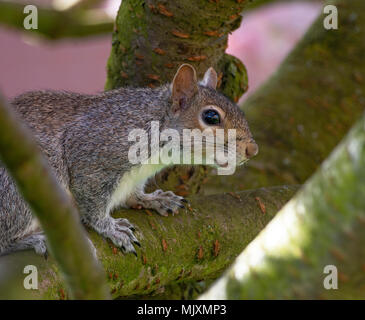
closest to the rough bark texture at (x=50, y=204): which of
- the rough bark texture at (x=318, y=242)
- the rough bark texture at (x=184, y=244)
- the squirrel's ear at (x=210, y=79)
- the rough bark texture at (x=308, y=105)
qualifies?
the rough bark texture at (x=318, y=242)

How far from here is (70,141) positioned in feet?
4.77

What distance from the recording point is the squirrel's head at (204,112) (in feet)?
4.75

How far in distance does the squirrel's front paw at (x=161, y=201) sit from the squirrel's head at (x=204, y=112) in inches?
5.0

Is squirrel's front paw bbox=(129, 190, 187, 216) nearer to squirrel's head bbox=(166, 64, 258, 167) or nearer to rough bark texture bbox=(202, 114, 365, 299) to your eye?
squirrel's head bbox=(166, 64, 258, 167)

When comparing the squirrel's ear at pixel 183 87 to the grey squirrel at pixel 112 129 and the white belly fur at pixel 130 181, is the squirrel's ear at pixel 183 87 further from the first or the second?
the white belly fur at pixel 130 181

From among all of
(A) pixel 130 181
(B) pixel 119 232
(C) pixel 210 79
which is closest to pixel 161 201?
(A) pixel 130 181

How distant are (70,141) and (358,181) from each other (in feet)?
3.03

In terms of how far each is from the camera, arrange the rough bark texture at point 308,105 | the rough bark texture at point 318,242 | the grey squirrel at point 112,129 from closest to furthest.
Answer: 1. the rough bark texture at point 318,242
2. the grey squirrel at point 112,129
3. the rough bark texture at point 308,105

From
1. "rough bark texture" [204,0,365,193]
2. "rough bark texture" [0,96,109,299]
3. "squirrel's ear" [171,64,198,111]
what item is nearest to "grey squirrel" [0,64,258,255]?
"squirrel's ear" [171,64,198,111]

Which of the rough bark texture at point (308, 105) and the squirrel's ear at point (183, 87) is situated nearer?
the squirrel's ear at point (183, 87)

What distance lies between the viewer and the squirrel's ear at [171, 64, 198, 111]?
4.75 ft
